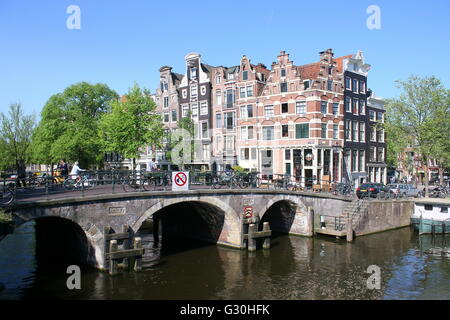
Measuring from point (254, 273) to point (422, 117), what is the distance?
974 inches

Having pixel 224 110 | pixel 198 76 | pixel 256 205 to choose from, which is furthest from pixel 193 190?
pixel 198 76

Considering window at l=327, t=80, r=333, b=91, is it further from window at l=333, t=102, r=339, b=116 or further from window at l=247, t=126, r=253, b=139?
window at l=247, t=126, r=253, b=139

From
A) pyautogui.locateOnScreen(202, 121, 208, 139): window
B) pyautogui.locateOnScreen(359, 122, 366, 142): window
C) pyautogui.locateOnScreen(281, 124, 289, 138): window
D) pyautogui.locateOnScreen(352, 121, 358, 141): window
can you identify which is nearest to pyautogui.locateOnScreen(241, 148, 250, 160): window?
pyautogui.locateOnScreen(281, 124, 289, 138): window

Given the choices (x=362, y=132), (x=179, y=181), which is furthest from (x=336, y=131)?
(x=179, y=181)

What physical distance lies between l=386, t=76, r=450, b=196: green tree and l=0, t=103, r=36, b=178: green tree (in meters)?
43.2

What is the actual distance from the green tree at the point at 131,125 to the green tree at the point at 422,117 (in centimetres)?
2316

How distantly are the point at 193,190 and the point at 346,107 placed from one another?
26700mm

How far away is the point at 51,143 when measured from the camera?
40281 mm

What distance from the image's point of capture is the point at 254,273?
17.9 m

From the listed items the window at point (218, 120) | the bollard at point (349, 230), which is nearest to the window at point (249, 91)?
the window at point (218, 120)

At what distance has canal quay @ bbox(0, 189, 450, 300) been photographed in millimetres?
15398

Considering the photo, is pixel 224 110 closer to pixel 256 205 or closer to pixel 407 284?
pixel 256 205

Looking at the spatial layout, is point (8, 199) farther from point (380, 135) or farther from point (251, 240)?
point (380, 135)
